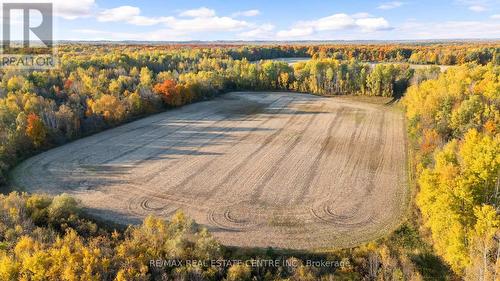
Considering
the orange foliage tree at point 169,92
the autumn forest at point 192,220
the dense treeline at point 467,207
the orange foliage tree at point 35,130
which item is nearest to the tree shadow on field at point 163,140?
the orange foliage tree at point 169,92

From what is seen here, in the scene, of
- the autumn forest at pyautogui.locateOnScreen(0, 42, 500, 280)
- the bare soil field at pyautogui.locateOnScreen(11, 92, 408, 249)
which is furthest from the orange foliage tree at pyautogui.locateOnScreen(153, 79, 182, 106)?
the bare soil field at pyautogui.locateOnScreen(11, 92, 408, 249)

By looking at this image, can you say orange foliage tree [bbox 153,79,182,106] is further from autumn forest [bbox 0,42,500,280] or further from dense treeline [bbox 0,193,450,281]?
dense treeline [bbox 0,193,450,281]

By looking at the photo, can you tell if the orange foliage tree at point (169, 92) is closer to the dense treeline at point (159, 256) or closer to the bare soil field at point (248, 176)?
the bare soil field at point (248, 176)

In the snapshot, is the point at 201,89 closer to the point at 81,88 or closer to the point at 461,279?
the point at 81,88

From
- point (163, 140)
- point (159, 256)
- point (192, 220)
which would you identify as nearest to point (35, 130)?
point (163, 140)

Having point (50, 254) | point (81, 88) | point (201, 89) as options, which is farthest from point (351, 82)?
point (50, 254)
